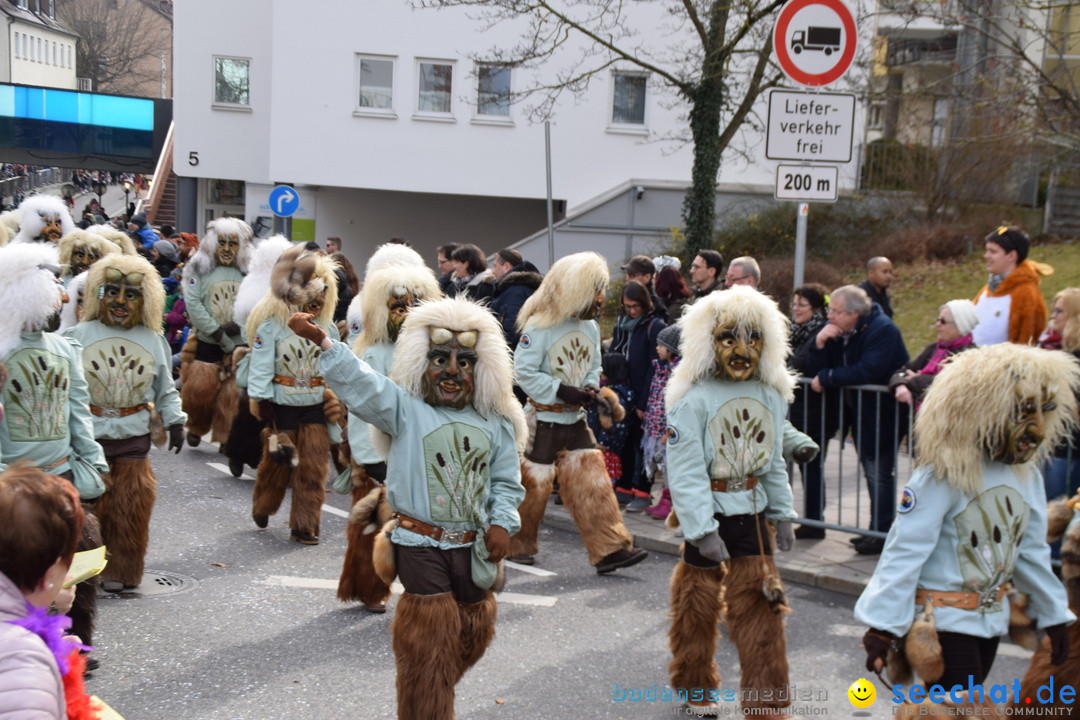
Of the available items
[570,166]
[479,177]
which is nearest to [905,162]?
[570,166]

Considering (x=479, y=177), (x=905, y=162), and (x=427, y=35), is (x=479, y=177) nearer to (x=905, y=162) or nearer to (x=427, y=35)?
(x=427, y=35)

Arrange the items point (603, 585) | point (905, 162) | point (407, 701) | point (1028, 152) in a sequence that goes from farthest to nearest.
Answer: point (905, 162) < point (1028, 152) < point (603, 585) < point (407, 701)

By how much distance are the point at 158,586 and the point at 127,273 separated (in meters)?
1.95

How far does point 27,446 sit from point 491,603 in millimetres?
2435

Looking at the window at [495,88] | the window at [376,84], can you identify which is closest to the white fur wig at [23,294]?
the window at [495,88]

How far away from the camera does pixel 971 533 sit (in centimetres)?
394

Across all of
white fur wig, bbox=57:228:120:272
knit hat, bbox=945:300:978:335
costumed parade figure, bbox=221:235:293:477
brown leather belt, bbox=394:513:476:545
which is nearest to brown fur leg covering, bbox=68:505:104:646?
brown leather belt, bbox=394:513:476:545

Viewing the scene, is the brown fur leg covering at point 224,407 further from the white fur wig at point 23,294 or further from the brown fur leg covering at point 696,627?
the brown fur leg covering at point 696,627

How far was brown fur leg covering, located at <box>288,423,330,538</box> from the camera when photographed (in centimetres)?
774

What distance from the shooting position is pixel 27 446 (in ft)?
17.1

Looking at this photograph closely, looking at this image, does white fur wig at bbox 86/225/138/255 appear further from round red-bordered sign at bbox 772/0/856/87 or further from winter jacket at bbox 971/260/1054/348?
winter jacket at bbox 971/260/1054/348

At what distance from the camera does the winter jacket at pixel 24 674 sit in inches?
93.7

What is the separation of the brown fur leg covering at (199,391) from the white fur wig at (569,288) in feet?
14.4

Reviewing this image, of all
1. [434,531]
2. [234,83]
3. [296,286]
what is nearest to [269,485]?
[296,286]
